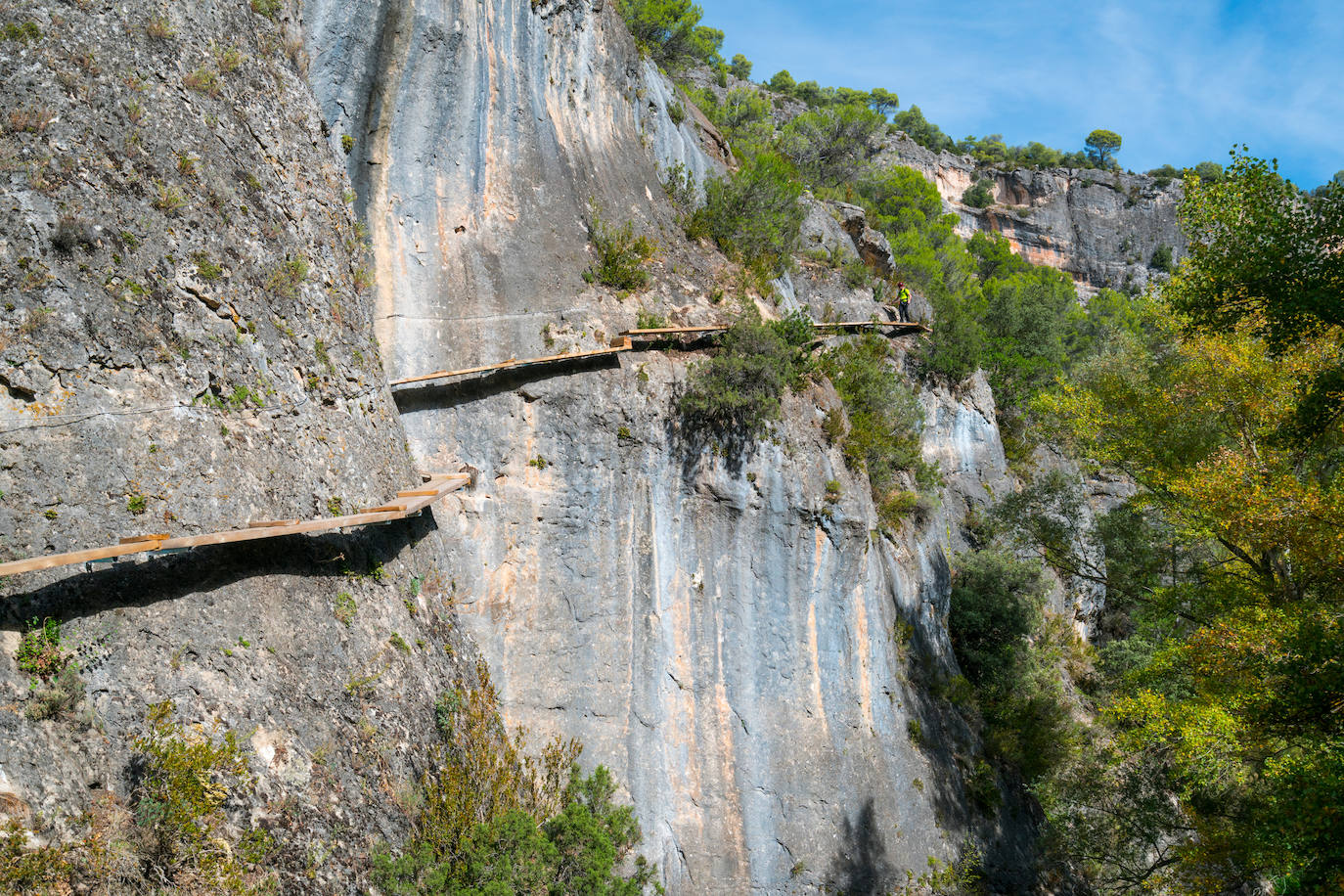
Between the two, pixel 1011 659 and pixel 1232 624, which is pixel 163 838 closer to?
pixel 1232 624

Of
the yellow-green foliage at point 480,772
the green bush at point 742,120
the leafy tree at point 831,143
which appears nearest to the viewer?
the yellow-green foliage at point 480,772

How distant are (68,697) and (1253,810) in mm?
12432

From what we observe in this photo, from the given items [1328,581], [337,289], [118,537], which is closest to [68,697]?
[118,537]

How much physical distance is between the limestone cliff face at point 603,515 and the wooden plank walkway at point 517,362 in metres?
0.21

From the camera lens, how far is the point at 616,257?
11422mm

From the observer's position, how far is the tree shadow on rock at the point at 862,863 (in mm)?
10414

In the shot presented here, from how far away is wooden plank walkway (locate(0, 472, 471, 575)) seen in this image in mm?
4625

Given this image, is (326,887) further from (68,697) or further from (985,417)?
(985,417)

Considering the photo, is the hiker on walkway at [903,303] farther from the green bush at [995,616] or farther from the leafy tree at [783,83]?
the leafy tree at [783,83]

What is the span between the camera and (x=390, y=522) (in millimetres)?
8078

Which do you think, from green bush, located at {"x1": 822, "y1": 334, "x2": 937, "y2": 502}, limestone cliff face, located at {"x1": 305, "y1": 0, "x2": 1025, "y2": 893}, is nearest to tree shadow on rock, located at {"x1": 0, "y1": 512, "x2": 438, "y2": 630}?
limestone cliff face, located at {"x1": 305, "y1": 0, "x2": 1025, "y2": 893}

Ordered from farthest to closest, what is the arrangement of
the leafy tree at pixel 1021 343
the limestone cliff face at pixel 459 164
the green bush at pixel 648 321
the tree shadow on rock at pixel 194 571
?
the leafy tree at pixel 1021 343
the green bush at pixel 648 321
the limestone cliff face at pixel 459 164
the tree shadow on rock at pixel 194 571

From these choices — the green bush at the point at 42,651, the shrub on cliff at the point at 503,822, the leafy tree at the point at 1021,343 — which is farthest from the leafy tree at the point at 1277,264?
the leafy tree at the point at 1021,343

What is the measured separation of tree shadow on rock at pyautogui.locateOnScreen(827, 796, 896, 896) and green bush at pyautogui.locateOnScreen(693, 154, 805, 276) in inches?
363
